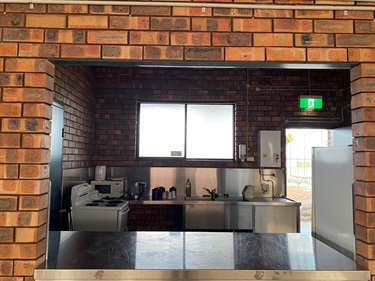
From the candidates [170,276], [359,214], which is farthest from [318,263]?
[170,276]

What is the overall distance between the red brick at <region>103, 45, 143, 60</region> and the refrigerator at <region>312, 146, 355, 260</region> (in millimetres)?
1367

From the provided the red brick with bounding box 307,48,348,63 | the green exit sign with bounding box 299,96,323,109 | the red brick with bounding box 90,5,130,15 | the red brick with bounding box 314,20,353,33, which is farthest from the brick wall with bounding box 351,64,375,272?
the green exit sign with bounding box 299,96,323,109

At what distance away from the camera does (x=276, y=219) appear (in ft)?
13.6

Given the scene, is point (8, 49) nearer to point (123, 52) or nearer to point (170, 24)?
point (123, 52)

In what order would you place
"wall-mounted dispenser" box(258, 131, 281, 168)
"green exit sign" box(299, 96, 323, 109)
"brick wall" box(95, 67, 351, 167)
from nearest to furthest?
"green exit sign" box(299, 96, 323, 109) → "wall-mounted dispenser" box(258, 131, 281, 168) → "brick wall" box(95, 67, 351, 167)

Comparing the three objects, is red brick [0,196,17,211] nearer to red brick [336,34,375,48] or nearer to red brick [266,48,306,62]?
red brick [266,48,306,62]

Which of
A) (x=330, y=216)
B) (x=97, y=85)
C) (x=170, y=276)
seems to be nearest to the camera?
(x=170, y=276)

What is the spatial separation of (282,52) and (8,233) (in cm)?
170

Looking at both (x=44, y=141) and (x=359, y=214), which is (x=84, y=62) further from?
(x=359, y=214)

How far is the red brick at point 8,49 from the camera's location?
145cm

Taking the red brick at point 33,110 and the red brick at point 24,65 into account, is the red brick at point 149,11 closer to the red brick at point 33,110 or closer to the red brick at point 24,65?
the red brick at point 24,65

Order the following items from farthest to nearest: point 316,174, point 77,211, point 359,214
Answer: point 77,211 < point 316,174 < point 359,214

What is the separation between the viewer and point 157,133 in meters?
4.96

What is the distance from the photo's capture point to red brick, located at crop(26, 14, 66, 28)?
147 cm
